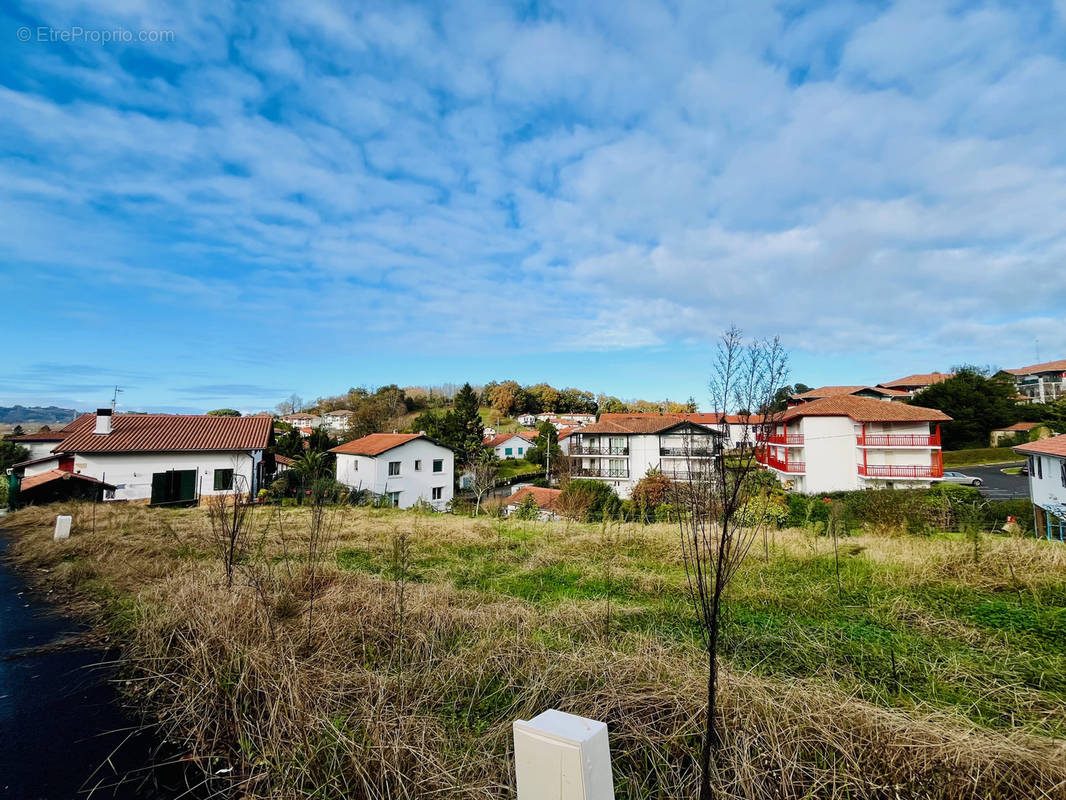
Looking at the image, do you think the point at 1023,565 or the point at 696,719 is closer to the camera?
the point at 696,719

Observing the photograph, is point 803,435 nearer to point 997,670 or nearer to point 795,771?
point 997,670

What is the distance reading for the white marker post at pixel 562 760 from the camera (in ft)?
3.92

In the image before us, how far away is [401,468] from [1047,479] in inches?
1037

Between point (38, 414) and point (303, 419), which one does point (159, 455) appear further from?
point (38, 414)

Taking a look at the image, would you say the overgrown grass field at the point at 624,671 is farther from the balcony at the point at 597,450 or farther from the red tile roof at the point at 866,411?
the balcony at the point at 597,450

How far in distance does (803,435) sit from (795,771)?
1070 inches

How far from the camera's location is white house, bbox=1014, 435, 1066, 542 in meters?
13.9

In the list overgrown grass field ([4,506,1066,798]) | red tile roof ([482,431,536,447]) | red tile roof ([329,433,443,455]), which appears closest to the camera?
overgrown grass field ([4,506,1066,798])

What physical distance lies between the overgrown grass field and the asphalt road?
68.9 feet

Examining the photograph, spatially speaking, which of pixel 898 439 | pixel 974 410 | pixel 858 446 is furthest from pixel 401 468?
pixel 974 410

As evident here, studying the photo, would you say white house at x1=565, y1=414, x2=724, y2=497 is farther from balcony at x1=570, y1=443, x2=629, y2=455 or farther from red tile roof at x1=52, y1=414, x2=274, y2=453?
red tile roof at x1=52, y1=414, x2=274, y2=453

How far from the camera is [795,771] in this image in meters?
2.08

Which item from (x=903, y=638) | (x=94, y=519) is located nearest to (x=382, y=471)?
(x=94, y=519)

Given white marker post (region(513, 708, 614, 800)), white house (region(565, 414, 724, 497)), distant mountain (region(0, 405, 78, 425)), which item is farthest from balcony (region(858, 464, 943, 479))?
distant mountain (region(0, 405, 78, 425))
